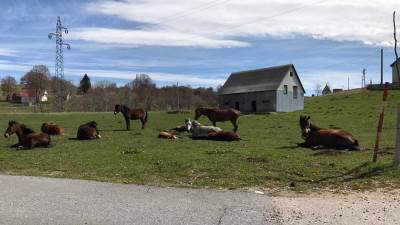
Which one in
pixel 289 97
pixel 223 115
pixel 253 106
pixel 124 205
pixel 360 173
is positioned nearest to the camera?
pixel 124 205

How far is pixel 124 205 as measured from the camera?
8.99 metres

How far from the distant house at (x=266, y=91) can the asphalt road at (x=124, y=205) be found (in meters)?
53.6

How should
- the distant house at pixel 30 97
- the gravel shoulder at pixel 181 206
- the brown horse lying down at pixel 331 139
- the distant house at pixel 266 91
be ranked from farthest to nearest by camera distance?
1. the distant house at pixel 30 97
2. the distant house at pixel 266 91
3. the brown horse lying down at pixel 331 139
4. the gravel shoulder at pixel 181 206

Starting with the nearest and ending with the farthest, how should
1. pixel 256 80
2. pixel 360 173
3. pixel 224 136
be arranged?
pixel 360 173 → pixel 224 136 → pixel 256 80

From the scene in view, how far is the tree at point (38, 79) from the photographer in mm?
123875

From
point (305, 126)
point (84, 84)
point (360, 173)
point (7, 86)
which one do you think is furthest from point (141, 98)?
point (360, 173)

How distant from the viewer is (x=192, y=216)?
8195 mm

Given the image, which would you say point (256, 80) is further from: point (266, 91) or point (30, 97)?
point (30, 97)

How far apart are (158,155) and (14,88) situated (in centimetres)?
15118

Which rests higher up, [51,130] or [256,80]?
[256,80]

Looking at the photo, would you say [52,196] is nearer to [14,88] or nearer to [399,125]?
[399,125]

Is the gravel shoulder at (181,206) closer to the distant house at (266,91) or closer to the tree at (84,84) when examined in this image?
the distant house at (266,91)

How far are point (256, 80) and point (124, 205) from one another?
60846mm

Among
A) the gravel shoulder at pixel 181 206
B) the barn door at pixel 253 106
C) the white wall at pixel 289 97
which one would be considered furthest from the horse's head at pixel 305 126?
the barn door at pixel 253 106
